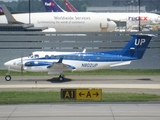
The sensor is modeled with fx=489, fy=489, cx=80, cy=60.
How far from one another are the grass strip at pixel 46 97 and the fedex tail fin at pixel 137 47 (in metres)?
9.80

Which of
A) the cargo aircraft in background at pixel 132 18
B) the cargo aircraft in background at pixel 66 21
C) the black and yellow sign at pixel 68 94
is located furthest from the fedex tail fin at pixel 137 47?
the cargo aircraft in background at pixel 132 18

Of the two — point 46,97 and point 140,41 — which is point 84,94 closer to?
point 46,97

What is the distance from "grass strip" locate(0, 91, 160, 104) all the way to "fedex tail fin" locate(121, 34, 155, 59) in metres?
9.80

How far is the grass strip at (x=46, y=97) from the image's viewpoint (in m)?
24.4

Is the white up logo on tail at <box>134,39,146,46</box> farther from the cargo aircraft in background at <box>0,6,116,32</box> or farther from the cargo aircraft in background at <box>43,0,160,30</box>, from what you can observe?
the cargo aircraft in background at <box>43,0,160,30</box>

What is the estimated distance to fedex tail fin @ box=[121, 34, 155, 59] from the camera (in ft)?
121

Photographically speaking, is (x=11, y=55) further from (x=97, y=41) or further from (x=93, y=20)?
(x=93, y=20)

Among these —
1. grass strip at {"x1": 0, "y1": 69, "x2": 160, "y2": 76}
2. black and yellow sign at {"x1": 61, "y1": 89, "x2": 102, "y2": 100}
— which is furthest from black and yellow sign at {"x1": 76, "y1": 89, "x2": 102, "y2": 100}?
grass strip at {"x1": 0, "y1": 69, "x2": 160, "y2": 76}

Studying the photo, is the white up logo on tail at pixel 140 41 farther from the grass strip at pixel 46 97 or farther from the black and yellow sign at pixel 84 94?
the black and yellow sign at pixel 84 94

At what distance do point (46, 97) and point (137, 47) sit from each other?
13.7m

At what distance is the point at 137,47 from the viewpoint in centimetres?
3784

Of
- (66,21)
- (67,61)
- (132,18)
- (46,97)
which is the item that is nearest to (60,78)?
(67,61)
